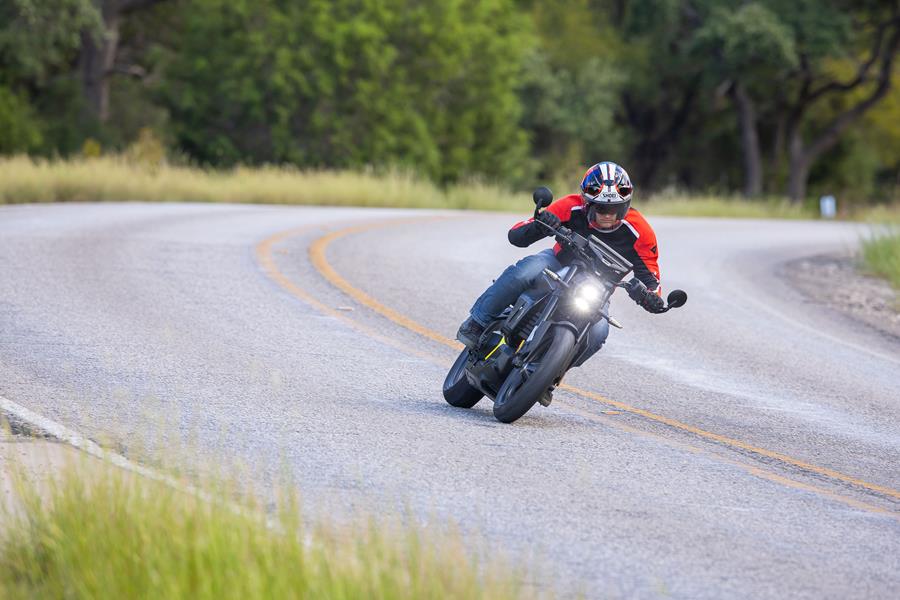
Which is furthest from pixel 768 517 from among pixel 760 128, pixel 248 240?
pixel 760 128

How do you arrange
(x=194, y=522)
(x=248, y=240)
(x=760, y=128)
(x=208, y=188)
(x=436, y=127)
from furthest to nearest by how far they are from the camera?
(x=760, y=128) < (x=436, y=127) < (x=208, y=188) < (x=248, y=240) < (x=194, y=522)

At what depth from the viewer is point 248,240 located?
791 inches

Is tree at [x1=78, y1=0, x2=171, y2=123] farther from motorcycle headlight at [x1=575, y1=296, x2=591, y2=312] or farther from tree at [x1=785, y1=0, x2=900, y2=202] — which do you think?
motorcycle headlight at [x1=575, y1=296, x2=591, y2=312]

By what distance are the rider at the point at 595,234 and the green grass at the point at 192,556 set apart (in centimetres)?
347

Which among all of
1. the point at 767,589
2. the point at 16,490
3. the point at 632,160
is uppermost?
the point at 16,490

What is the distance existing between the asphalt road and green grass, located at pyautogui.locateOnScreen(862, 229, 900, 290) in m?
2.41

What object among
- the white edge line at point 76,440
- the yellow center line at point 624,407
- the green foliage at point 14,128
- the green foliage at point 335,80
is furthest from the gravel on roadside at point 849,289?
the green foliage at point 335,80

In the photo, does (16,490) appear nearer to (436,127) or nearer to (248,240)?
(248,240)

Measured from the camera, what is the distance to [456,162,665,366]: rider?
9.07m

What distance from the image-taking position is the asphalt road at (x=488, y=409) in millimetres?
6688

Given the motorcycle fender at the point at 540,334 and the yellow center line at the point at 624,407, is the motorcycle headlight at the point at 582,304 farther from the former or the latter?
the yellow center line at the point at 624,407

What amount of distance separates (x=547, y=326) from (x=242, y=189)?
24.0 meters

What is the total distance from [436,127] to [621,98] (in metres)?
12.8

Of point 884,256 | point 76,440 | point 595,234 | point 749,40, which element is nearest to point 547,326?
point 595,234
